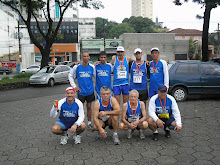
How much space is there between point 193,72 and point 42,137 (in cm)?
663

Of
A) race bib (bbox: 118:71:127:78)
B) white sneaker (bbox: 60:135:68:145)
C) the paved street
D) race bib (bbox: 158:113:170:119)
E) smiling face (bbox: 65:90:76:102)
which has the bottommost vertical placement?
the paved street

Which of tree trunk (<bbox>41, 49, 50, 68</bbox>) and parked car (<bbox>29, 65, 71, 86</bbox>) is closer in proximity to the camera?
parked car (<bbox>29, 65, 71, 86</bbox>)

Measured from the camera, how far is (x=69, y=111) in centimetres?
482

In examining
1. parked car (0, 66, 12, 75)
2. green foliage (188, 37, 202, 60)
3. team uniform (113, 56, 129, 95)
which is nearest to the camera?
team uniform (113, 56, 129, 95)

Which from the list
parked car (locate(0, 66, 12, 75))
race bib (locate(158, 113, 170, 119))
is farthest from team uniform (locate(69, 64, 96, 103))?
parked car (locate(0, 66, 12, 75))

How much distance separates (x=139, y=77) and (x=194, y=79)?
4.39 m

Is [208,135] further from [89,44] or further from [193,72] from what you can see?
[89,44]

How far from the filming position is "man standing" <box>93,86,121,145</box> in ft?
15.6

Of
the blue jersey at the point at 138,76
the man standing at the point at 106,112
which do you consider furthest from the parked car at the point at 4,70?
the man standing at the point at 106,112

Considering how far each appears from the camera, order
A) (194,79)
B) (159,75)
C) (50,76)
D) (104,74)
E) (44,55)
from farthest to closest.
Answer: (44,55)
(50,76)
(194,79)
(104,74)
(159,75)

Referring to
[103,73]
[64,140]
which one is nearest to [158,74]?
[103,73]

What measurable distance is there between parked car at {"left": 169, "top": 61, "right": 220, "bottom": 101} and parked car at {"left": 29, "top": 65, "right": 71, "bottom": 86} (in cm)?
1023

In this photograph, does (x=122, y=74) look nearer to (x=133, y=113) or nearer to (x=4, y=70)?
(x=133, y=113)

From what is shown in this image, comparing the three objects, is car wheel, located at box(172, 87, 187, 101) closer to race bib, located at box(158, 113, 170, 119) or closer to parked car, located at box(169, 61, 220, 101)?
parked car, located at box(169, 61, 220, 101)
